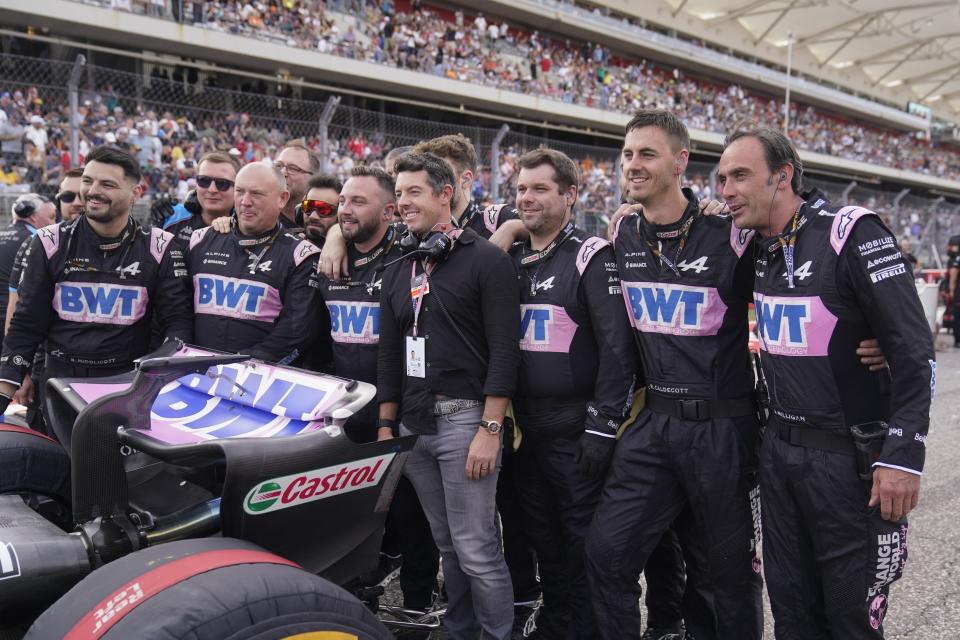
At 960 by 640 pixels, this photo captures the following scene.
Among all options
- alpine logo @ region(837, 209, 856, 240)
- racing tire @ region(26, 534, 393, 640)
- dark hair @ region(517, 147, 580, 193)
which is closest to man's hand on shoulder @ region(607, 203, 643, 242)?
dark hair @ region(517, 147, 580, 193)

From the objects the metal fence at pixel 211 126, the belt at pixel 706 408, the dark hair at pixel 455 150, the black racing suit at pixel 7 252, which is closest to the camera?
the belt at pixel 706 408

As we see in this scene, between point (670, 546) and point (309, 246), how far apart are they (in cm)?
229

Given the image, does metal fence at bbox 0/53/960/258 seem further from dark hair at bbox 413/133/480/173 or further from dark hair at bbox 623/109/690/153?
dark hair at bbox 623/109/690/153

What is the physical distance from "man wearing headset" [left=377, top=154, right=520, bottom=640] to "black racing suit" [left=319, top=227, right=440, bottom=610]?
1.21 ft

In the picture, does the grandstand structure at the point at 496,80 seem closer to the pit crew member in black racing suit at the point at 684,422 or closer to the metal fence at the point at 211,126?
the metal fence at the point at 211,126

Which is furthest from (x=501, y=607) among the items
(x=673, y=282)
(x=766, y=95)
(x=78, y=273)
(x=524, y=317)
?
(x=766, y=95)

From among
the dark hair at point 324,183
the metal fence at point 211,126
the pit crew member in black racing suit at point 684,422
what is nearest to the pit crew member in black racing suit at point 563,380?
the pit crew member in black racing suit at point 684,422

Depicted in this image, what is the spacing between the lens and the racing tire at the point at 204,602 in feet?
5.48

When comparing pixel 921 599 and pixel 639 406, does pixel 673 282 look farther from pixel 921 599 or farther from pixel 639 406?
pixel 921 599

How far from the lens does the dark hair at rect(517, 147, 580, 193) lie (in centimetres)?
334

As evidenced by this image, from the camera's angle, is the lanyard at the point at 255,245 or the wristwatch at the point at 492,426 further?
the lanyard at the point at 255,245

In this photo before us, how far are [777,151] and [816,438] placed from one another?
102 cm

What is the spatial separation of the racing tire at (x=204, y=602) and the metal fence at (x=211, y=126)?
251 inches

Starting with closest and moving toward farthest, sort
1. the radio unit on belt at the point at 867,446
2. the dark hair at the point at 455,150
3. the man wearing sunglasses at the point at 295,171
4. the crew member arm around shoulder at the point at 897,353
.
→ the crew member arm around shoulder at the point at 897,353
the radio unit on belt at the point at 867,446
the dark hair at the point at 455,150
the man wearing sunglasses at the point at 295,171
